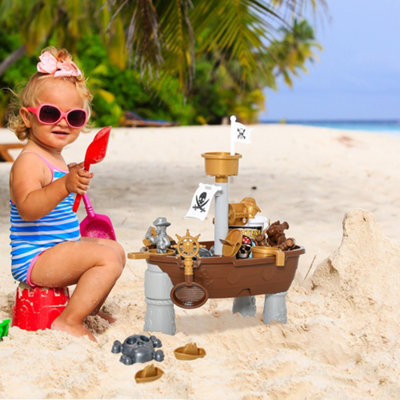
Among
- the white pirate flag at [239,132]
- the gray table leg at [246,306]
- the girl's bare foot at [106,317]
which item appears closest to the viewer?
the white pirate flag at [239,132]

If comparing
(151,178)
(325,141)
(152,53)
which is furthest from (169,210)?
(325,141)

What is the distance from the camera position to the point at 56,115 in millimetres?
2340

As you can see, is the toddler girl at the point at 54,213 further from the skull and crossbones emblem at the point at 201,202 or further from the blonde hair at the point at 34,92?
the skull and crossbones emblem at the point at 201,202

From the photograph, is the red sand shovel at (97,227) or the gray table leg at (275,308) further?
the red sand shovel at (97,227)

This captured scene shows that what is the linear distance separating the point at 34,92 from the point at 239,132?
2.88 ft

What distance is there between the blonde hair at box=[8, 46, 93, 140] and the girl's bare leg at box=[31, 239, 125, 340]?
53cm

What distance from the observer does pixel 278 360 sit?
219 cm

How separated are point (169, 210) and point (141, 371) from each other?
3366 mm

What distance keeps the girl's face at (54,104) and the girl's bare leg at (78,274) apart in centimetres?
44

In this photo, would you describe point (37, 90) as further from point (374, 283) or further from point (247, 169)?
point (247, 169)

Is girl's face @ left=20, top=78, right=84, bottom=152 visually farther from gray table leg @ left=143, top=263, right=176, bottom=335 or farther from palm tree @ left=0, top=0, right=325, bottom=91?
palm tree @ left=0, top=0, right=325, bottom=91

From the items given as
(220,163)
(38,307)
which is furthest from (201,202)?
(38,307)

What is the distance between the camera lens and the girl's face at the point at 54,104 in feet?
7.79

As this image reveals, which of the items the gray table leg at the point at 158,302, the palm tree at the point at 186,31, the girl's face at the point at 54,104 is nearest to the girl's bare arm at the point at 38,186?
the girl's face at the point at 54,104
